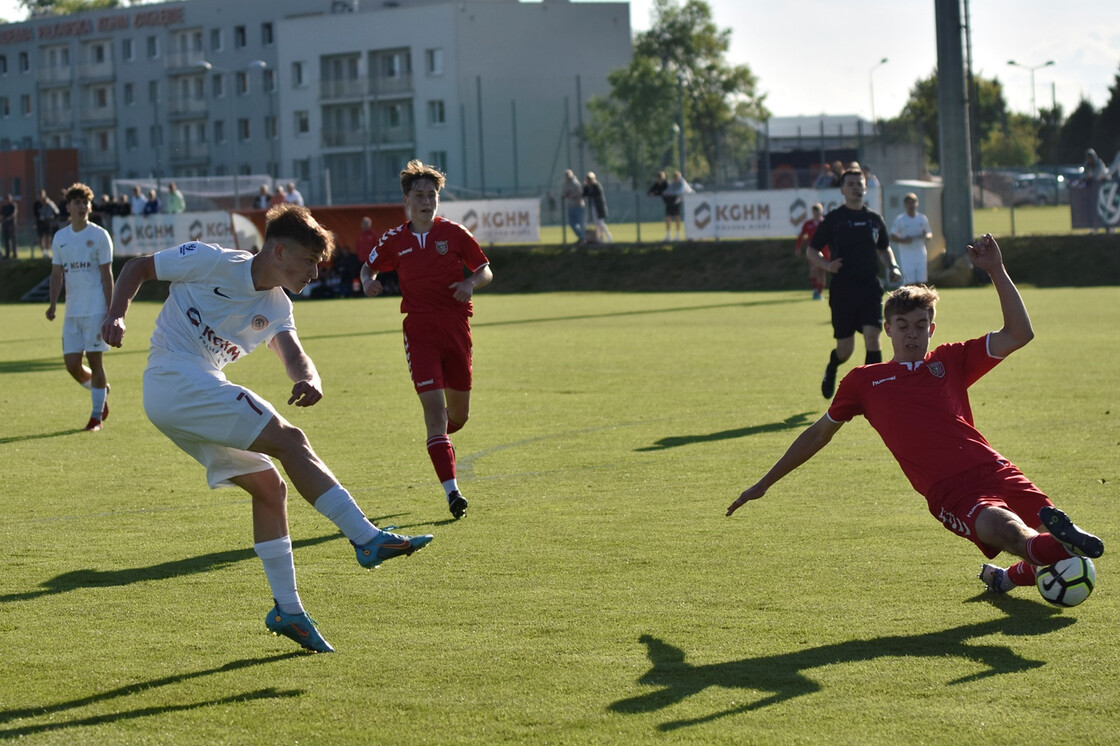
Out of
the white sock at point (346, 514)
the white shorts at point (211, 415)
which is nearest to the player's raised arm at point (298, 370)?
the white shorts at point (211, 415)

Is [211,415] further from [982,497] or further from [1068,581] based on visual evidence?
[1068,581]

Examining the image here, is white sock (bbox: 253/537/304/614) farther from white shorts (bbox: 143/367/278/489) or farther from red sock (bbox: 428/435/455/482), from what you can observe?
red sock (bbox: 428/435/455/482)

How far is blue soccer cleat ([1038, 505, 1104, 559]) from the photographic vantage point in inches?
205

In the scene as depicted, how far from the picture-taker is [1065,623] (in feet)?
19.0

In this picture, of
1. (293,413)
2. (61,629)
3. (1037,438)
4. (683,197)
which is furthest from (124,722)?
(683,197)

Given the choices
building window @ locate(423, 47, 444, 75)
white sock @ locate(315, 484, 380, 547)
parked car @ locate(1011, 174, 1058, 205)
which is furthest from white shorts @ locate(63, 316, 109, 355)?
building window @ locate(423, 47, 444, 75)

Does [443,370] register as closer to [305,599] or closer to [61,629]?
[305,599]

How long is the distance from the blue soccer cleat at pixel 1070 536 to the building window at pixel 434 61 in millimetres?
76901

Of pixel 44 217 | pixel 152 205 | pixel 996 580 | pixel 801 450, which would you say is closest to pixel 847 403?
pixel 801 450

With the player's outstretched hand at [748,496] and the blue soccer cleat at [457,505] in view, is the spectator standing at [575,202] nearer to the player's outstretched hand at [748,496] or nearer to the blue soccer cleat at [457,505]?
the blue soccer cleat at [457,505]

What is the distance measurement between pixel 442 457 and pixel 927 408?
3537 millimetres

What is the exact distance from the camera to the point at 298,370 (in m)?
5.74

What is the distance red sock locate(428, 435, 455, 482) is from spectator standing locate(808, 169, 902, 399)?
17.5ft

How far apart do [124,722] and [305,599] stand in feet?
5.49
